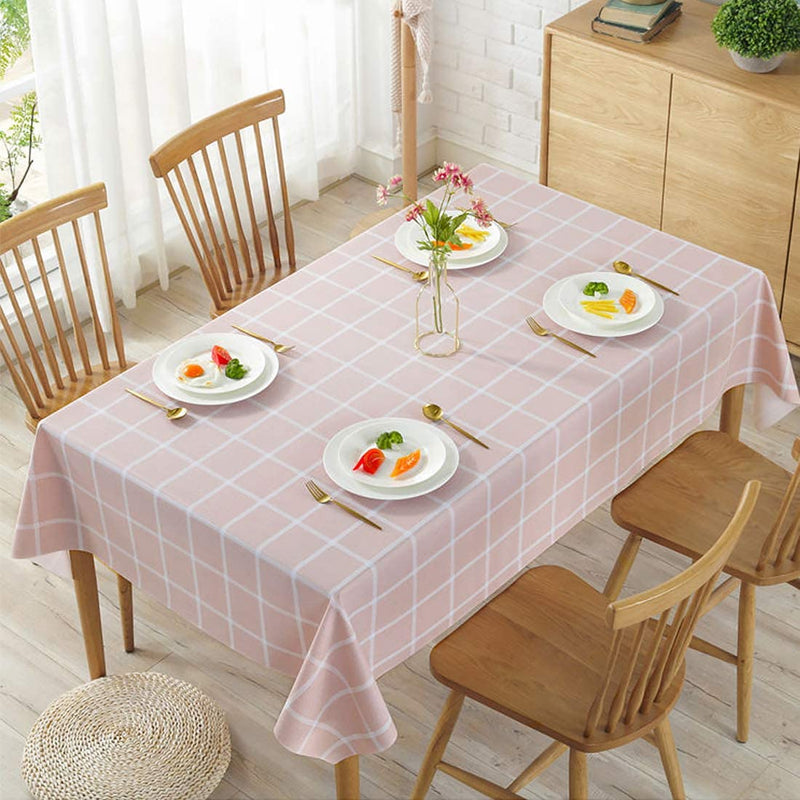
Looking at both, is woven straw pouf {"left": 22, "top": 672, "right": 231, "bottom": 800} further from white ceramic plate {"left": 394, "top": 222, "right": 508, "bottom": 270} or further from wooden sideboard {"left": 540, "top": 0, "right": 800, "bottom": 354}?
wooden sideboard {"left": 540, "top": 0, "right": 800, "bottom": 354}

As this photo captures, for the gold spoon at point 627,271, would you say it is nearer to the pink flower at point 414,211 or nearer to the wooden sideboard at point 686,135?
the pink flower at point 414,211

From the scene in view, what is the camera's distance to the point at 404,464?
2279 millimetres

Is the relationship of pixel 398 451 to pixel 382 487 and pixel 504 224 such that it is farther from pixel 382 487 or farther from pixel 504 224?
pixel 504 224

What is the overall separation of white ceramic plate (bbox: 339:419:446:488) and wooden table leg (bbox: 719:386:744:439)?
2.94 feet

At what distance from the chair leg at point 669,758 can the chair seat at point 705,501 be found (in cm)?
33

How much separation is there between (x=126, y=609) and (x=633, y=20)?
2081mm

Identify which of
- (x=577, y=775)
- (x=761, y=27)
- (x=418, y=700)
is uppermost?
(x=761, y=27)

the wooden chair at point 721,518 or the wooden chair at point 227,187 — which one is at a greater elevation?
the wooden chair at point 227,187

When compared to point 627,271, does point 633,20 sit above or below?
above

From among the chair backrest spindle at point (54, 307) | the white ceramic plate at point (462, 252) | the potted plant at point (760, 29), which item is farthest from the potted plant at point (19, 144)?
the potted plant at point (760, 29)

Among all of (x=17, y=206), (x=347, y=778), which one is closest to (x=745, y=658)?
(x=347, y=778)

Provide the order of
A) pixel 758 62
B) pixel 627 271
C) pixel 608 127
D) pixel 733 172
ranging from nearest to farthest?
1. pixel 627 271
2. pixel 758 62
3. pixel 733 172
4. pixel 608 127

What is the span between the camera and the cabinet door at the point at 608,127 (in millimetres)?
3666

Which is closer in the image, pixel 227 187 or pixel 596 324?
pixel 596 324
